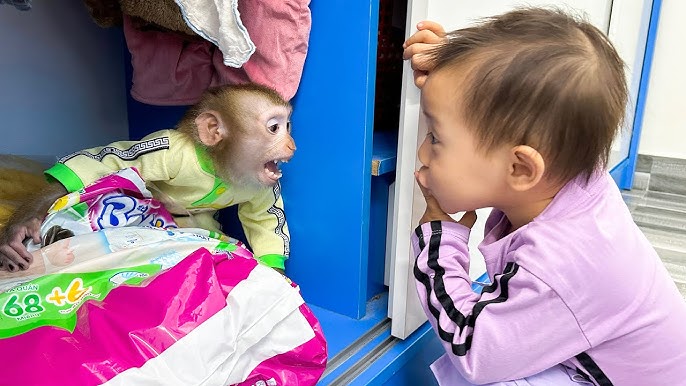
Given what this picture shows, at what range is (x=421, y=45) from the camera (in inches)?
26.0

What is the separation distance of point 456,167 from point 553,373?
9.7 inches

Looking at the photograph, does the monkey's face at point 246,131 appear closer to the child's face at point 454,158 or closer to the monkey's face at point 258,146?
the monkey's face at point 258,146

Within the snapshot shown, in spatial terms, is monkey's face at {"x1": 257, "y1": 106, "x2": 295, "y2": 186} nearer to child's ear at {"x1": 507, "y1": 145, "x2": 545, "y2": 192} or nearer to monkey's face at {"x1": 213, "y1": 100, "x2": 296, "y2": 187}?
monkey's face at {"x1": 213, "y1": 100, "x2": 296, "y2": 187}

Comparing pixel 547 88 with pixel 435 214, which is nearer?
pixel 547 88

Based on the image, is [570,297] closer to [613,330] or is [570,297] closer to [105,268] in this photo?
[613,330]

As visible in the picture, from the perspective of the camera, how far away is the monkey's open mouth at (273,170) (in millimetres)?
822

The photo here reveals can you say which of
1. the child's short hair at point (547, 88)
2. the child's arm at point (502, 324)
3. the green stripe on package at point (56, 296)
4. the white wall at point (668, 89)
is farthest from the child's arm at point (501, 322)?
the white wall at point (668, 89)

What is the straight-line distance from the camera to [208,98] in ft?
2.72

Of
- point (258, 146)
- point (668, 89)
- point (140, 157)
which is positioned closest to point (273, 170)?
point (258, 146)

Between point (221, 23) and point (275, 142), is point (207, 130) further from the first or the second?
point (221, 23)

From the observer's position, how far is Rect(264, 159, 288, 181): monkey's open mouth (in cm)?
82

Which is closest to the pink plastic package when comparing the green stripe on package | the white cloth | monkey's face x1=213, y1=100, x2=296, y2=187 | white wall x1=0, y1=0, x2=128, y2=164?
the green stripe on package

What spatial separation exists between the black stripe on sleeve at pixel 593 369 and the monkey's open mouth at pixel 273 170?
46 cm

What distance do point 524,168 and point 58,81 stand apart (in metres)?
0.87
